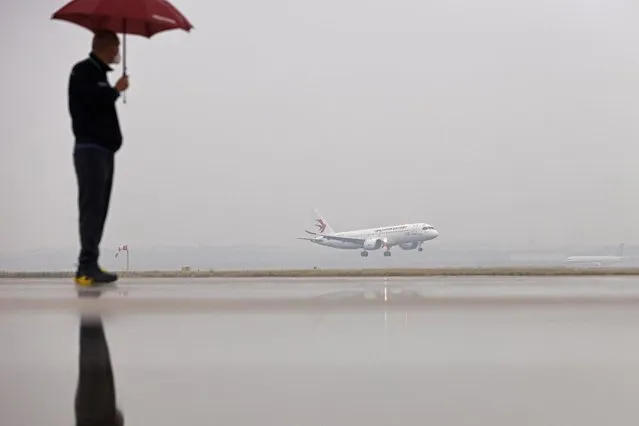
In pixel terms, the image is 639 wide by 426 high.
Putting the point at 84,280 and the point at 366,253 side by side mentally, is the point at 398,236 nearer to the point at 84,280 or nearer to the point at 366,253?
the point at 366,253

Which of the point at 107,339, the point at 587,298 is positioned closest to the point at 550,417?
the point at 107,339

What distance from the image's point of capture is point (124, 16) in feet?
9.86

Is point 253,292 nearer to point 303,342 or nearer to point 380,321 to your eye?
point 380,321

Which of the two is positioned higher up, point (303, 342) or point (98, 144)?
point (98, 144)

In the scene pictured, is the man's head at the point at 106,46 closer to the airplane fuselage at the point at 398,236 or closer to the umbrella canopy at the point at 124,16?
the umbrella canopy at the point at 124,16

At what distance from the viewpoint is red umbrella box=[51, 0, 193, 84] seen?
3004 millimetres

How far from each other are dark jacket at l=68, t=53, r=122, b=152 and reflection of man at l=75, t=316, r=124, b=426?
4.37 feet

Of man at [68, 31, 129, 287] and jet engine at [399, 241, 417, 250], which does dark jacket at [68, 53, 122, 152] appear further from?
jet engine at [399, 241, 417, 250]

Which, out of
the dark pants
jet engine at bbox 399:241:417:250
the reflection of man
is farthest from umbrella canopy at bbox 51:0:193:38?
jet engine at bbox 399:241:417:250

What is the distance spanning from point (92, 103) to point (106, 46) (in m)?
0.33

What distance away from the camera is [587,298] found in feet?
10.1

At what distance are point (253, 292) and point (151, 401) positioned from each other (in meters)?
2.13

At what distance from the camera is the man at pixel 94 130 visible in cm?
287

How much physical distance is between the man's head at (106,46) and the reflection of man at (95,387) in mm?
1643
